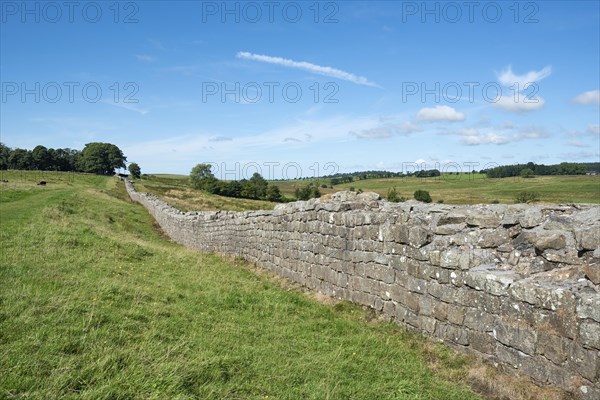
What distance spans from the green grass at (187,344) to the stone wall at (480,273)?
0.52m

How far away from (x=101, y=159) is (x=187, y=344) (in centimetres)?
12143

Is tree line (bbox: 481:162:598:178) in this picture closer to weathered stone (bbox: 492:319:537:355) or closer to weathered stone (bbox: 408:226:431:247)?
weathered stone (bbox: 408:226:431:247)

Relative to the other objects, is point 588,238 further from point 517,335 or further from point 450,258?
point 450,258

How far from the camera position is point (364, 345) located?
6.56 meters

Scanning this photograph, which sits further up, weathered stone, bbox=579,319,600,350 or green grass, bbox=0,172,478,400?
weathered stone, bbox=579,319,600,350

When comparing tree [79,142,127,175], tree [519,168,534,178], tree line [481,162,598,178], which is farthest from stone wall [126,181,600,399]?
tree [79,142,127,175]

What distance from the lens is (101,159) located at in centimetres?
11469

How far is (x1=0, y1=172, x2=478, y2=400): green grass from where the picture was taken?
164 inches

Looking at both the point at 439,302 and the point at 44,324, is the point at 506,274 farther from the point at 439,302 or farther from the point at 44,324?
the point at 44,324

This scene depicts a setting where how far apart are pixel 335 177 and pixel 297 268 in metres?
69.5

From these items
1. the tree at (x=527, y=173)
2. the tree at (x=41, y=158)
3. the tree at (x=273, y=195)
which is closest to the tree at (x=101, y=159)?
the tree at (x=41, y=158)

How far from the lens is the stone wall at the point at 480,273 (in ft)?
15.3

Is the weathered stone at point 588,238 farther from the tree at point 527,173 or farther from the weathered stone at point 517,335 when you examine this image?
the tree at point 527,173

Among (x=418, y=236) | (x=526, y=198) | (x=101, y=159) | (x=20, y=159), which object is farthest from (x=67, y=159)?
(x=418, y=236)
